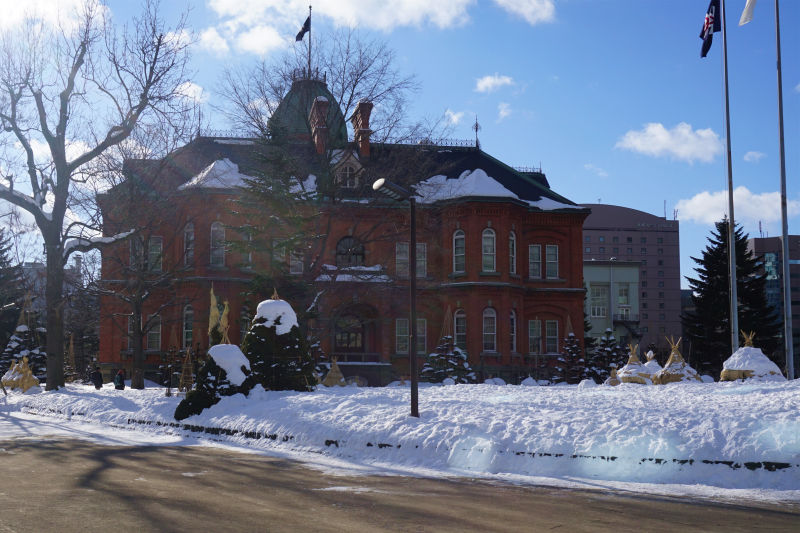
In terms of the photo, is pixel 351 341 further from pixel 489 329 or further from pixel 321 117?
pixel 321 117

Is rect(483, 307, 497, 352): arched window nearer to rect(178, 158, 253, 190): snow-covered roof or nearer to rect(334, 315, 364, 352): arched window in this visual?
rect(334, 315, 364, 352): arched window

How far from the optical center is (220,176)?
39.8 m

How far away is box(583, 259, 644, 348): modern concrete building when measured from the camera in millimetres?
79438

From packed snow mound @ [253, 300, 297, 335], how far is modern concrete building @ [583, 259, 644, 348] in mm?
61209

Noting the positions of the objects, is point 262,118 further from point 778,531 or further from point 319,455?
point 778,531

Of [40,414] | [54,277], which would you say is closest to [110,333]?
[54,277]

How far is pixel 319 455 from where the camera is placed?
47.3ft

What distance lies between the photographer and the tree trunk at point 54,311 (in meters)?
29.2

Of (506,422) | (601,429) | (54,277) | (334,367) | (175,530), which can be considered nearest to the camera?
(175,530)

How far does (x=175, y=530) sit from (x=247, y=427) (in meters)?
9.63

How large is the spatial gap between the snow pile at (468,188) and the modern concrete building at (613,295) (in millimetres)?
40083

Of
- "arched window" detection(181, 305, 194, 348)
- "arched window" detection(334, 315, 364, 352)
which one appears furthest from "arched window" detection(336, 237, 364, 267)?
"arched window" detection(181, 305, 194, 348)

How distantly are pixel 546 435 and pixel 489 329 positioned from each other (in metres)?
27.1

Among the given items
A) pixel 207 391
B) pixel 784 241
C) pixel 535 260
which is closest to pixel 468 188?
pixel 535 260
